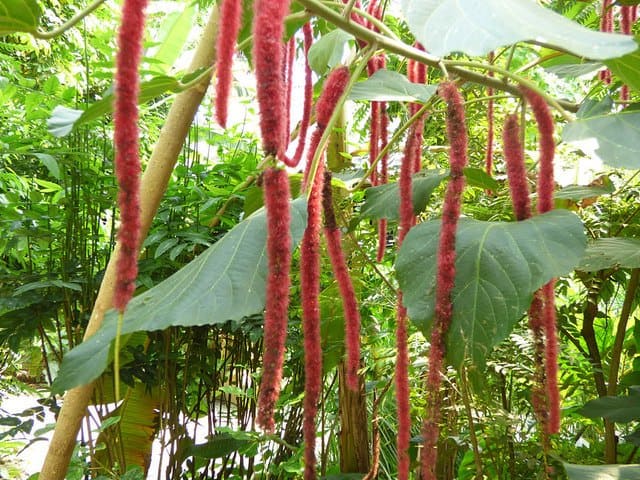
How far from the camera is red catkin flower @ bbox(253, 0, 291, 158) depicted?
0.32m

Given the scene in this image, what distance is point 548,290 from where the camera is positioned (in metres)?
0.53

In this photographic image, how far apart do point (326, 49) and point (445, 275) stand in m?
0.45

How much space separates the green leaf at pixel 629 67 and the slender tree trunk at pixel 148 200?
1.59 ft

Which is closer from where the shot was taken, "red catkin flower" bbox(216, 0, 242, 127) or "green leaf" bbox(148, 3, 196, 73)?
"red catkin flower" bbox(216, 0, 242, 127)

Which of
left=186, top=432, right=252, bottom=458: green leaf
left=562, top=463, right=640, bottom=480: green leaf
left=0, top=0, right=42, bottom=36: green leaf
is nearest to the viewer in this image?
left=0, top=0, right=42, bottom=36: green leaf

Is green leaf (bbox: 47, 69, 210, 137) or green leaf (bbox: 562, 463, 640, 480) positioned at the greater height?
green leaf (bbox: 47, 69, 210, 137)

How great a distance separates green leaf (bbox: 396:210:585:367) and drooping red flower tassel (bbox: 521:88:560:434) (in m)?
0.03

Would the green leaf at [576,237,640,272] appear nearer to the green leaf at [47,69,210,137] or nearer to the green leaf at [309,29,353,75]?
the green leaf at [309,29,353,75]

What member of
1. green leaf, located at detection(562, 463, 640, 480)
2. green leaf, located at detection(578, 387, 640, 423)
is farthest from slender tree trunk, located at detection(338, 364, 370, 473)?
green leaf, located at detection(562, 463, 640, 480)

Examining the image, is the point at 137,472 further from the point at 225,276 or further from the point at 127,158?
the point at 127,158

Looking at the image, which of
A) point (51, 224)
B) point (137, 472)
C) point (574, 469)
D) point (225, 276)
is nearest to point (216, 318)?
point (225, 276)

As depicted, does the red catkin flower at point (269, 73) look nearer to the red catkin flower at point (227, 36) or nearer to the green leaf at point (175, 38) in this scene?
the red catkin flower at point (227, 36)

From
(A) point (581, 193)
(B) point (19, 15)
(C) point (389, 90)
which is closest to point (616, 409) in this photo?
(A) point (581, 193)

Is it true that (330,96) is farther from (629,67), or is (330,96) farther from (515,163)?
(629,67)
